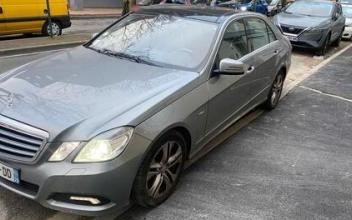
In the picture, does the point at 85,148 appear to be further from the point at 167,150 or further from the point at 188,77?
the point at 188,77

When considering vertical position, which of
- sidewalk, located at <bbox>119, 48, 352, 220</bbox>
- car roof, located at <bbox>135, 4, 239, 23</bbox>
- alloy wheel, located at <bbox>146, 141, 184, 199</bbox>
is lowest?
sidewalk, located at <bbox>119, 48, 352, 220</bbox>

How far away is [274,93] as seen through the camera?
21.8 feet

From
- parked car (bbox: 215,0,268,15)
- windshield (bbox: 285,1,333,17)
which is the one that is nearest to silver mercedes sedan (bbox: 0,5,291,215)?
windshield (bbox: 285,1,333,17)

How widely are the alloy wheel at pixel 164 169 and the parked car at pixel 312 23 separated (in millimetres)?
9261

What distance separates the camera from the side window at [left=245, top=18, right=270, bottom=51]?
5.48 meters

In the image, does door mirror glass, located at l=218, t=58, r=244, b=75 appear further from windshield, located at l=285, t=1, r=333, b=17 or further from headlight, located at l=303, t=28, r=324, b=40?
windshield, located at l=285, t=1, r=333, b=17

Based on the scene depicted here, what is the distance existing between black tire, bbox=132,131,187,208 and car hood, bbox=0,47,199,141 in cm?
31

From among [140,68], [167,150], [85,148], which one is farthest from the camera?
[140,68]

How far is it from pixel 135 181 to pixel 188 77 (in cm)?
118

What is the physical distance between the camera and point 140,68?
167 inches

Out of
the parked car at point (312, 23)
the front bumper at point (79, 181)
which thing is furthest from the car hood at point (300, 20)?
the front bumper at point (79, 181)

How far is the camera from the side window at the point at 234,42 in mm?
4688

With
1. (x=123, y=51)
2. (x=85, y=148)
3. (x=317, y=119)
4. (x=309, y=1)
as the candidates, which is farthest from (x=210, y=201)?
(x=309, y=1)

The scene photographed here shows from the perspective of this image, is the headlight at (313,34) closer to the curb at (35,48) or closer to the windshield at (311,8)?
the windshield at (311,8)
